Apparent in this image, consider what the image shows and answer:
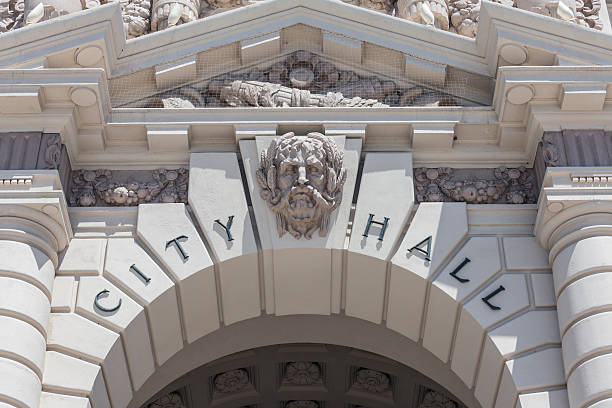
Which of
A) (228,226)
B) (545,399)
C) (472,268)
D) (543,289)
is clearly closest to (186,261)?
Result: (228,226)

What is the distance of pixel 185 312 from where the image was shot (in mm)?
15961

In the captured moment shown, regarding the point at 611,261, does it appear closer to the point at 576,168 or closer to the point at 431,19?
the point at 576,168

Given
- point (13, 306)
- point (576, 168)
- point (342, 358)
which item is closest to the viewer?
point (13, 306)

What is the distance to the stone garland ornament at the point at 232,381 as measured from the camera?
19.9 meters

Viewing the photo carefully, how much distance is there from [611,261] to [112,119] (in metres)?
6.50

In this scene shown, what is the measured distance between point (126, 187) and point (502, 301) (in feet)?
16.1

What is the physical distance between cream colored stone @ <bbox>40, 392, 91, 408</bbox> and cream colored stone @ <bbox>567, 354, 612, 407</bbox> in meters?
5.40

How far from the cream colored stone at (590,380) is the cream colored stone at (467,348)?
4.73ft

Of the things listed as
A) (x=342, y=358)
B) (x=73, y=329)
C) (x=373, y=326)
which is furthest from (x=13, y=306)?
(x=342, y=358)

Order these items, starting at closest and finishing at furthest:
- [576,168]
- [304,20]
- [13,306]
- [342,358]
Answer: [13,306] → [576,168] → [304,20] → [342,358]

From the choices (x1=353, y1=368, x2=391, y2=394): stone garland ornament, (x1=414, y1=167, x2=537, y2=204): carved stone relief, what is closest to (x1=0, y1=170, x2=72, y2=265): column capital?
(x1=414, y1=167, x2=537, y2=204): carved stone relief

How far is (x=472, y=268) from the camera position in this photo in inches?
618

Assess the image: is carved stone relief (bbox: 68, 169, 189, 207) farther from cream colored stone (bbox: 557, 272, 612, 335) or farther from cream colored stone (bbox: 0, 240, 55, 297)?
cream colored stone (bbox: 557, 272, 612, 335)

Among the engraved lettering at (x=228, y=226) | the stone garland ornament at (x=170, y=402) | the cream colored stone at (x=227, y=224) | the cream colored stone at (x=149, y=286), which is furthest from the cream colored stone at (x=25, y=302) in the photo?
the stone garland ornament at (x=170, y=402)
